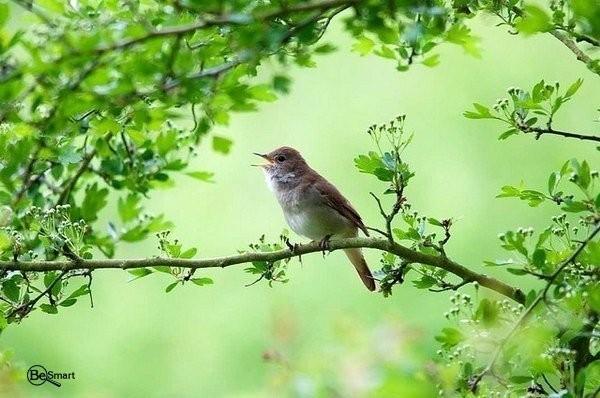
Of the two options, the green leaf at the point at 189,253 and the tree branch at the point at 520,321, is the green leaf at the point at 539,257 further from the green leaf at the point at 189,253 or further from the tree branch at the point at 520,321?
the green leaf at the point at 189,253

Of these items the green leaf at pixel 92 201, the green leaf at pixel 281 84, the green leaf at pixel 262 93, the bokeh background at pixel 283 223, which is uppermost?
the green leaf at pixel 281 84

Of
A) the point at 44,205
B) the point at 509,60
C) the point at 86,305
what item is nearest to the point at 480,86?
the point at 509,60

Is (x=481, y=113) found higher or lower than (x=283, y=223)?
higher

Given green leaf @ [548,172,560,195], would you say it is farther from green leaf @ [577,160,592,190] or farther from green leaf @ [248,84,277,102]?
green leaf @ [248,84,277,102]

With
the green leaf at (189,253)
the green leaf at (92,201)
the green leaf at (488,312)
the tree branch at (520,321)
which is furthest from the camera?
the green leaf at (92,201)

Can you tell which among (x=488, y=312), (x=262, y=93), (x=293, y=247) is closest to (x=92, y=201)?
(x=293, y=247)

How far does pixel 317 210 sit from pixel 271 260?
2.62ft

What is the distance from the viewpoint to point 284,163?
2729 mm

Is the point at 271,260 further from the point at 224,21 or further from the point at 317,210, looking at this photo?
the point at 317,210

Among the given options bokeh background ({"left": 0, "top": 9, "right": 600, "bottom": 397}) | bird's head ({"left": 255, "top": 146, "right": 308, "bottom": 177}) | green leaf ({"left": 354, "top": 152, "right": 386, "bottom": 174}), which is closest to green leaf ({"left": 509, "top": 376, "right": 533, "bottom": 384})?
green leaf ({"left": 354, "top": 152, "right": 386, "bottom": 174})

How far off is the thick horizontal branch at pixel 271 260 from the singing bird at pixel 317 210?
71 cm

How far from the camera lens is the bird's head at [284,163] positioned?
106 inches
